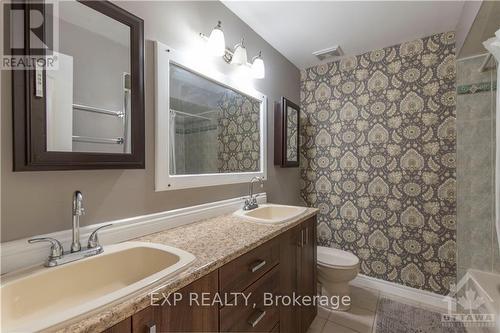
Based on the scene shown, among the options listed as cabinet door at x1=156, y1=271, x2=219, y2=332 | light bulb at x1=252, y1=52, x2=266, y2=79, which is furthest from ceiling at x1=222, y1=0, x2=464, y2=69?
cabinet door at x1=156, y1=271, x2=219, y2=332

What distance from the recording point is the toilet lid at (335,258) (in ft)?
6.26

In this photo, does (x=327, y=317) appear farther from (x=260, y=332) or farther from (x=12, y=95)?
(x=12, y=95)

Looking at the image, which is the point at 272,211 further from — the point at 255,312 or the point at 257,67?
the point at 257,67

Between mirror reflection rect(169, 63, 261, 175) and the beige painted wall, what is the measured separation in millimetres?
141

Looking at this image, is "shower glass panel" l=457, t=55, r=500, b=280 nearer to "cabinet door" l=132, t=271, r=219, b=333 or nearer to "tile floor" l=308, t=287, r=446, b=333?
"tile floor" l=308, t=287, r=446, b=333

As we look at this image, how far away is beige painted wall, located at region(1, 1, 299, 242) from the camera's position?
76cm

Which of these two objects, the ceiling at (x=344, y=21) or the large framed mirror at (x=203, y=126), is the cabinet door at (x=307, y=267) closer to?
the large framed mirror at (x=203, y=126)

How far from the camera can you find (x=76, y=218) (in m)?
0.85

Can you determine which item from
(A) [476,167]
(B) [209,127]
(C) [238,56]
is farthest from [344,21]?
(A) [476,167]

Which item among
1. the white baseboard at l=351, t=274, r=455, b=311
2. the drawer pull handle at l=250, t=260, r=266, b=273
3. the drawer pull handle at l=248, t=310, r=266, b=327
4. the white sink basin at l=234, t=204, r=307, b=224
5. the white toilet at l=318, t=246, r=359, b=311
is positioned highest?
the white sink basin at l=234, t=204, r=307, b=224

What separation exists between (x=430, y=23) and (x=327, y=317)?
2559mm

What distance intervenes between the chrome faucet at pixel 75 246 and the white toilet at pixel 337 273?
169 cm

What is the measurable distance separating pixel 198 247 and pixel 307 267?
949 millimetres
